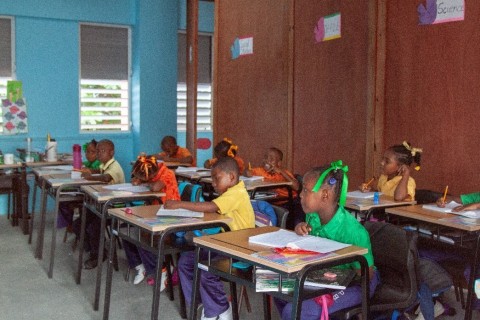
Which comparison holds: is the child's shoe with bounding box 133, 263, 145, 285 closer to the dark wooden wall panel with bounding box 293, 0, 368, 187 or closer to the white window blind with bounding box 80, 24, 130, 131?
the dark wooden wall panel with bounding box 293, 0, 368, 187

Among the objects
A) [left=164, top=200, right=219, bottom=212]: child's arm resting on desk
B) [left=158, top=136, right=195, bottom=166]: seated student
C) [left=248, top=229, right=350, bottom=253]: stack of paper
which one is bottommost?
[left=248, top=229, right=350, bottom=253]: stack of paper

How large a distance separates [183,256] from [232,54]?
13.7 feet

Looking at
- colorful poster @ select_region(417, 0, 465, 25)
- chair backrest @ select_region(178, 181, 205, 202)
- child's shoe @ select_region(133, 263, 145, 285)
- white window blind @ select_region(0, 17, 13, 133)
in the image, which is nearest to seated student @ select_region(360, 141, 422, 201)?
colorful poster @ select_region(417, 0, 465, 25)

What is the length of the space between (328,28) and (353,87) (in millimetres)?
693

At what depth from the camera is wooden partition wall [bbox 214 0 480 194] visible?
4285 millimetres

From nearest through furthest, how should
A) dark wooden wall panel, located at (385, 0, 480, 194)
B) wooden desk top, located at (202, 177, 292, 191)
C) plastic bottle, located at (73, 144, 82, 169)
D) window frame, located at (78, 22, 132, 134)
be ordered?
dark wooden wall panel, located at (385, 0, 480, 194) < wooden desk top, located at (202, 177, 292, 191) < plastic bottle, located at (73, 144, 82, 169) < window frame, located at (78, 22, 132, 134)

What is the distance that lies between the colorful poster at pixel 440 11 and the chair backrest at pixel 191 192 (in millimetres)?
2213

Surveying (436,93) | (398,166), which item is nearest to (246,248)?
(398,166)

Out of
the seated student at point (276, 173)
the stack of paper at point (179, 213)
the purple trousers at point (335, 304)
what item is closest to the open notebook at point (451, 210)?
the purple trousers at point (335, 304)

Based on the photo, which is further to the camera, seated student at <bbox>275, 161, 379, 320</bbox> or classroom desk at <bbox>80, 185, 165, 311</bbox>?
classroom desk at <bbox>80, 185, 165, 311</bbox>

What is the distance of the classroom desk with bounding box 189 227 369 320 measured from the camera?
2.08 meters

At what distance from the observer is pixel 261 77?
654 cm

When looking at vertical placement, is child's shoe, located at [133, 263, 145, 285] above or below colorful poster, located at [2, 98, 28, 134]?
below

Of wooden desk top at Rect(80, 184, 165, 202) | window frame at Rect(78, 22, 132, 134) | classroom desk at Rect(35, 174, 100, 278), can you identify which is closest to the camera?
wooden desk top at Rect(80, 184, 165, 202)
